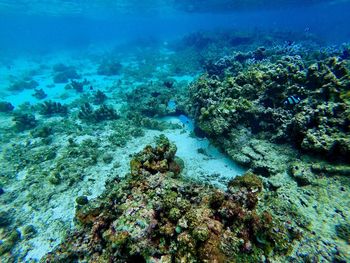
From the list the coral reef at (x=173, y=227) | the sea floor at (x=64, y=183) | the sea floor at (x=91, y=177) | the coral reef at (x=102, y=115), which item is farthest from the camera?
the coral reef at (x=102, y=115)

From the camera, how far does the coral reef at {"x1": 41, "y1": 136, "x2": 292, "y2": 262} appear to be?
12.5ft

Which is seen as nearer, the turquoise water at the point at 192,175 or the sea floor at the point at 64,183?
the turquoise water at the point at 192,175

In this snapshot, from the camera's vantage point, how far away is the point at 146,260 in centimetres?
378

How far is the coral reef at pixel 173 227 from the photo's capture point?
12.5 feet

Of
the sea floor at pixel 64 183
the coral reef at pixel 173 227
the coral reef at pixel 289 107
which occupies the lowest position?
the sea floor at pixel 64 183

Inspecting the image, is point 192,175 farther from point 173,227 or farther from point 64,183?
point 64,183

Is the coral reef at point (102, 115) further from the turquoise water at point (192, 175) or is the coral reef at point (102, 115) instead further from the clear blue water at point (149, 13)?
the clear blue water at point (149, 13)

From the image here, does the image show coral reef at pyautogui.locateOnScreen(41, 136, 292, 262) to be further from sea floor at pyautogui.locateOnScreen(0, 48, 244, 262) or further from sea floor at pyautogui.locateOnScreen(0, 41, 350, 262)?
sea floor at pyautogui.locateOnScreen(0, 48, 244, 262)

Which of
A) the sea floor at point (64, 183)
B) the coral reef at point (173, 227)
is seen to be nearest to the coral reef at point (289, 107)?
the sea floor at point (64, 183)

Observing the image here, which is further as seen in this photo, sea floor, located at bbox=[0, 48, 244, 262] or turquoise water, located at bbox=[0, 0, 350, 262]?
sea floor, located at bbox=[0, 48, 244, 262]

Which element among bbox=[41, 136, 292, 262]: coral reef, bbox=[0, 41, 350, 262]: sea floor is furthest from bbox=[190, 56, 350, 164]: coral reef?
bbox=[41, 136, 292, 262]: coral reef

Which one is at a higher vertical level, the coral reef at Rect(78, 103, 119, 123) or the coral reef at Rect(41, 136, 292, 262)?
the coral reef at Rect(41, 136, 292, 262)

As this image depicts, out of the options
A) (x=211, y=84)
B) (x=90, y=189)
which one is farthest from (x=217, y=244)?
(x=211, y=84)

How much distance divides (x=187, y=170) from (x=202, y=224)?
4.61 m
